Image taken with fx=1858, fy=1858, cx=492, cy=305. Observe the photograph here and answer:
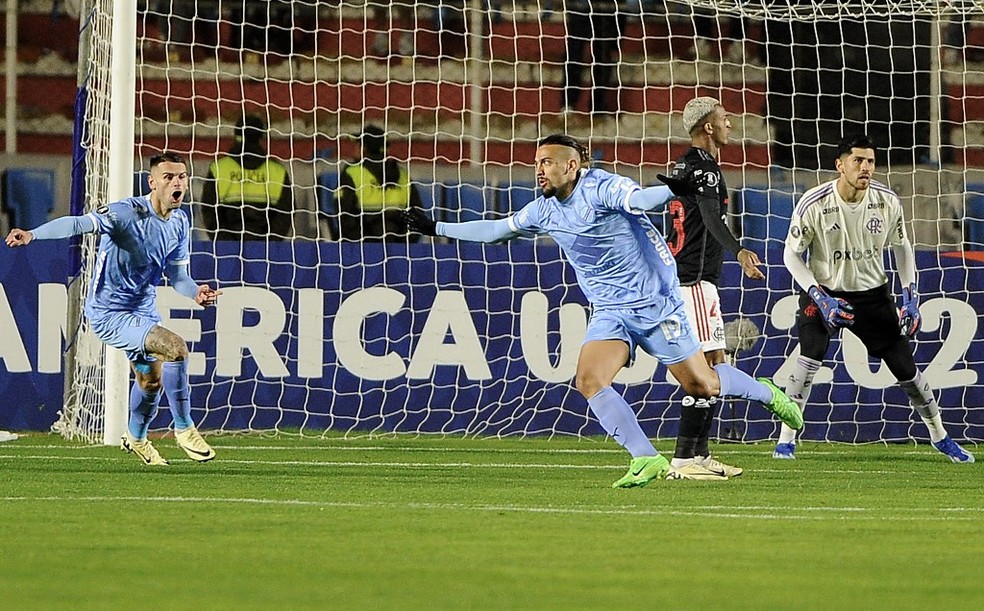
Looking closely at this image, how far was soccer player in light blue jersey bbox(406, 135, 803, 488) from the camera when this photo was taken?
8.56 m

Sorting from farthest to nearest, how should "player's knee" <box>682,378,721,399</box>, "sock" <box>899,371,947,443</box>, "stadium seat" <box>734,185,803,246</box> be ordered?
1. "stadium seat" <box>734,185,803,246</box>
2. "sock" <box>899,371,947,443</box>
3. "player's knee" <box>682,378,721,399</box>

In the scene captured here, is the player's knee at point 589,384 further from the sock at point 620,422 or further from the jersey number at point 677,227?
the jersey number at point 677,227

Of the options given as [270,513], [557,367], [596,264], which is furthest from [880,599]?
[557,367]

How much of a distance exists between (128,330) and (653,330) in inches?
118

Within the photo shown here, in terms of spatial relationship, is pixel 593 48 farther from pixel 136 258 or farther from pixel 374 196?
pixel 136 258

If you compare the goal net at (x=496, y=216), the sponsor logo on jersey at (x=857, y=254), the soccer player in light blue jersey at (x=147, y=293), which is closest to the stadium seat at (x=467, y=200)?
the goal net at (x=496, y=216)

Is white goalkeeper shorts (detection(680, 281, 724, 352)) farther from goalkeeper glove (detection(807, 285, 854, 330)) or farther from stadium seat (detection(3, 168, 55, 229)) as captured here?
stadium seat (detection(3, 168, 55, 229))

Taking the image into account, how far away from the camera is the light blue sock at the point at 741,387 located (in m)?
9.18

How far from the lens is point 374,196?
14617 millimetres

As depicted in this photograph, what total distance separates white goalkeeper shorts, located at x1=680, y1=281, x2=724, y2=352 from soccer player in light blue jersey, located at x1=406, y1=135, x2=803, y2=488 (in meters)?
0.74

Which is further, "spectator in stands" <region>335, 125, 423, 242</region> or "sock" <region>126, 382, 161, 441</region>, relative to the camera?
"spectator in stands" <region>335, 125, 423, 242</region>

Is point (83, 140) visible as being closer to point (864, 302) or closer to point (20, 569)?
point (864, 302)

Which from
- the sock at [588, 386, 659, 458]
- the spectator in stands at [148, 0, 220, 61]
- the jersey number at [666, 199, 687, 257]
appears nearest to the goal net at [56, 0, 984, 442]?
the spectator in stands at [148, 0, 220, 61]

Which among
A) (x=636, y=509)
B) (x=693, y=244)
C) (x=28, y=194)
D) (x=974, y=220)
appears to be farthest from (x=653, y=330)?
(x=28, y=194)
